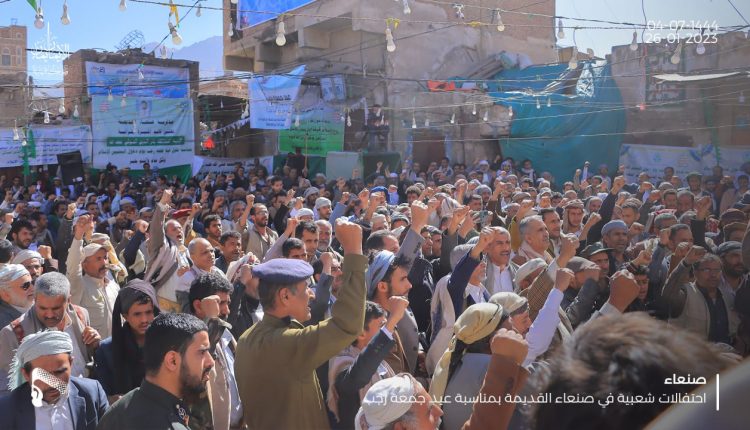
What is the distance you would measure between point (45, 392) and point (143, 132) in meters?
17.9

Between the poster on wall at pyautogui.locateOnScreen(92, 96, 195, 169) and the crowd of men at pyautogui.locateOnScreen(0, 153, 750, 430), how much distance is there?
502 inches

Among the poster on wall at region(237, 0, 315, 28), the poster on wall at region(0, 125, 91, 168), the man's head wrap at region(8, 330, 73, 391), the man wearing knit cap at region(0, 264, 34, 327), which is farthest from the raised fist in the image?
the poster on wall at region(0, 125, 91, 168)

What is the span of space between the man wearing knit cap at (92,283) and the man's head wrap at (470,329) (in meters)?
2.88

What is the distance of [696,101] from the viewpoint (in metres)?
14.4

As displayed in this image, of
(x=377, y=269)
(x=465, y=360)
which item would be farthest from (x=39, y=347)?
(x=377, y=269)

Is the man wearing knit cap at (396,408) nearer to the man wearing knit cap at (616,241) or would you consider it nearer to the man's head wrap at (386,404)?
the man's head wrap at (386,404)

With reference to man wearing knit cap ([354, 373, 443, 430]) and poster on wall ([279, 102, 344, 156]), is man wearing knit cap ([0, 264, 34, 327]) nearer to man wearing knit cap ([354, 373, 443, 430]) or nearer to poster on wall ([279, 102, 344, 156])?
man wearing knit cap ([354, 373, 443, 430])

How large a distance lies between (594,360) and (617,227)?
16.9 ft

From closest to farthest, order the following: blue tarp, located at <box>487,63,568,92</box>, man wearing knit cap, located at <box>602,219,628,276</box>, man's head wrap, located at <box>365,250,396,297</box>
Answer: man's head wrap, located at <box>365,250,396,297</box> < man wearing knit cap, located at <box>602,219,628,276</box> < blue tarp, located at <box>487,63,568,92</box>

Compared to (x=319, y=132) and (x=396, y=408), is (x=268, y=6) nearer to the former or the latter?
(x=319, y=132)

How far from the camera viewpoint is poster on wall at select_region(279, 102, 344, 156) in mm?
18688

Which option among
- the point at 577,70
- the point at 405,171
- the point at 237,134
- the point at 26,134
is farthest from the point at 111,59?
the point at 577,70

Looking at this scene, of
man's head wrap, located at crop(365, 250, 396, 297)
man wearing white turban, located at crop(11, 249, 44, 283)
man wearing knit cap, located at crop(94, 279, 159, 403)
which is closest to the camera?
man wearing knit cap, located at crop(94, 279, 159, 403)

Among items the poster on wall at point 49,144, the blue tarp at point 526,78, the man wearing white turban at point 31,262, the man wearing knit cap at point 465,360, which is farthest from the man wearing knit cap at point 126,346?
the poster on wall at point 49,144
